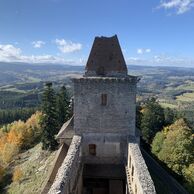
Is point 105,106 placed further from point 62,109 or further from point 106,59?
point 62,109

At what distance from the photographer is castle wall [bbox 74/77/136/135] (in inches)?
955

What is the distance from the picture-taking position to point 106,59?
26.0m

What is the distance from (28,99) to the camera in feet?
643

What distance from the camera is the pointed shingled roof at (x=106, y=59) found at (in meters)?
25.8

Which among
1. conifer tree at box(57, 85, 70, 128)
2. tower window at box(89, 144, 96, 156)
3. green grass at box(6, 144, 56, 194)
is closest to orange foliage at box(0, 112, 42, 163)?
conifer tree at box(57, 85, 70, 128)

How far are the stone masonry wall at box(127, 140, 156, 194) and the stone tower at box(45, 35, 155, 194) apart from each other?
84 centimetres

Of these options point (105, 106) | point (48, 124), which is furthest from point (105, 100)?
point (48, 124)

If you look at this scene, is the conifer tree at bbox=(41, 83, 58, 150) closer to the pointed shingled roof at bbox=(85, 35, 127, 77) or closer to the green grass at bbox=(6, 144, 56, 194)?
the green grass at bbox=(6, 144, 56, 194)

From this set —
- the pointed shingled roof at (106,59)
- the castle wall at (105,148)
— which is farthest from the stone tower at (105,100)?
the castle wall at (105,148)

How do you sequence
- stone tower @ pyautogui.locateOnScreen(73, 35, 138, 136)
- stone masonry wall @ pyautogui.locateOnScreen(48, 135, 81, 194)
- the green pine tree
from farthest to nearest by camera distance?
the green pine tree
stone tower @ pyautogui.locateOnScreen(73, 35, 138, 136)
stone masonry wall @ pyautogui.locateOnScreen(48, 135, 81, 194)

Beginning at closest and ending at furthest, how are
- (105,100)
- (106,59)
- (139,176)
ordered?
(139,176) → (105,100) → (106,59)

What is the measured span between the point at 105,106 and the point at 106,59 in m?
4.18

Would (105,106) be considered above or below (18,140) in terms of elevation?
above

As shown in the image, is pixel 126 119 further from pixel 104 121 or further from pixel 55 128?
pixel 55 128
